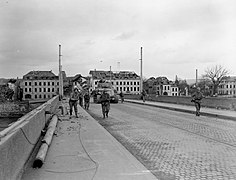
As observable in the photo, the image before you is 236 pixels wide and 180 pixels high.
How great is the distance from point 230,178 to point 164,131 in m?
6.98

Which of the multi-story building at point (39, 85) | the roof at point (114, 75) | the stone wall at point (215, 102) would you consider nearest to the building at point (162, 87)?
the roof at point (114, 75)

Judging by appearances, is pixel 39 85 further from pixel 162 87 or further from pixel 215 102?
pixel 215 102

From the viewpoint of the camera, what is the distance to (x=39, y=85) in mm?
152625

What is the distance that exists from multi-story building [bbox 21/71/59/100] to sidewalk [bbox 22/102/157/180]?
13912 cm

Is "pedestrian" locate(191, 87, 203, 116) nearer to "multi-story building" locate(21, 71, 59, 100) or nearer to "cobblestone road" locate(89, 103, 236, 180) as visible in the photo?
"cobblestone road" locate(89, 103, 236, 180)

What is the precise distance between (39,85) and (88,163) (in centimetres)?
15005

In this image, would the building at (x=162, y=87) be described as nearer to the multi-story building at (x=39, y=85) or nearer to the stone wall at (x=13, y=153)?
the multi-story building at (x=39, y=85)

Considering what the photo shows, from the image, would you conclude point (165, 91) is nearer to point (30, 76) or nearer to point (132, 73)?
point (132, 73)

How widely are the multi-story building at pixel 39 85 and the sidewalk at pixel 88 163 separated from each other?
139 meters

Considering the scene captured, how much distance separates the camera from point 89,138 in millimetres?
10898

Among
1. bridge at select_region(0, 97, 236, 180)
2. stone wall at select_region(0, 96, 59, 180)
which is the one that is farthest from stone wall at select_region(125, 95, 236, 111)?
stone wall at select_region(0, 96, 59, 180)

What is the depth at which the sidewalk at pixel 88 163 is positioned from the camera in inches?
242

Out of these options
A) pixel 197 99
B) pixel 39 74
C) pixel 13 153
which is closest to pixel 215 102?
pixel 197 99

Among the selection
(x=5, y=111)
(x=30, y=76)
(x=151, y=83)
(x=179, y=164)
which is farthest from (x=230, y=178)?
(x=151, y=83)
